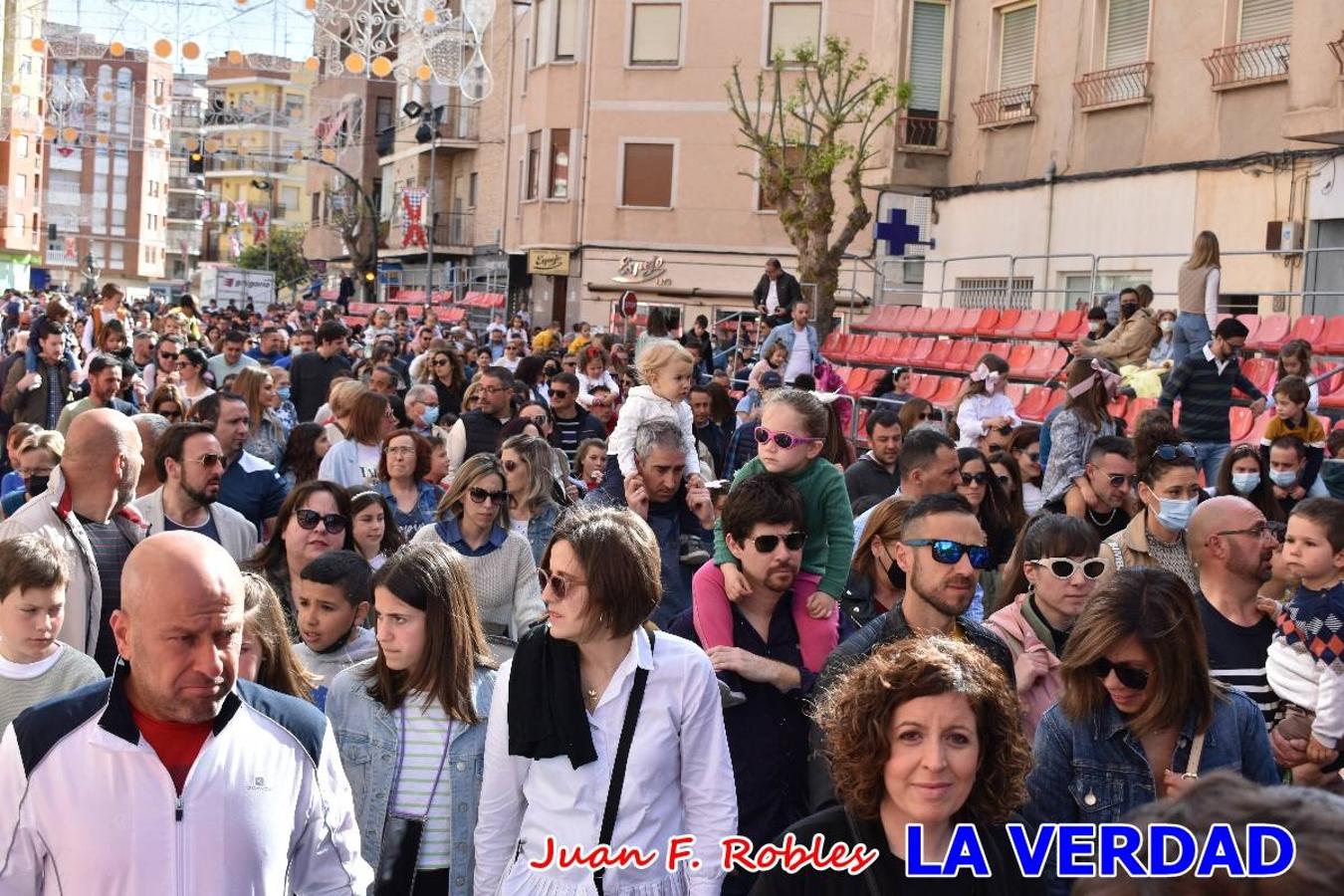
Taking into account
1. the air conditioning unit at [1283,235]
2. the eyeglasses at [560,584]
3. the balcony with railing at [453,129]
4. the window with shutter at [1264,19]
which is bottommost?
the eyeglasses at [560,584]

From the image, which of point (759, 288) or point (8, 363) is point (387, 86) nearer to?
point (759, 288)

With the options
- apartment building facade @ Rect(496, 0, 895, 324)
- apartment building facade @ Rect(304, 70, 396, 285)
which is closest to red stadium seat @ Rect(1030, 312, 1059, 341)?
apartment building facade @ Rect(496, 0, 895, 324)

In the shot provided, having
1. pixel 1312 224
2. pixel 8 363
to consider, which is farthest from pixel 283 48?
pixel 1312 224

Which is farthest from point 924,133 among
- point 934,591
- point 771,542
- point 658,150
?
point 934,591

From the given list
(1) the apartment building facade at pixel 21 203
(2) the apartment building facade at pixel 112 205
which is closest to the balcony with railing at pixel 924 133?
(1) the apartment building facade at pixel 21 203

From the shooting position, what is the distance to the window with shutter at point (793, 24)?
4516 centimetres

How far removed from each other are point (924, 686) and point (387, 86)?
244ft

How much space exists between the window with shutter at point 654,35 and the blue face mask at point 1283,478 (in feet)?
121

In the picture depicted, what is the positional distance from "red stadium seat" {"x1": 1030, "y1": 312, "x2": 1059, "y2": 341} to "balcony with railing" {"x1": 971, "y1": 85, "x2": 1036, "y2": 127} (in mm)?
4724

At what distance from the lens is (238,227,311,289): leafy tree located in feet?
329

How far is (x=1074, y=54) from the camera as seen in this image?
86.1 feet

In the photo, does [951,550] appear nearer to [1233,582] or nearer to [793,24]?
[1233,582]

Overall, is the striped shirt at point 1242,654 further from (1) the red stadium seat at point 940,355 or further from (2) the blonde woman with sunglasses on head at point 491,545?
(1) the red stadium seat at point 940,355

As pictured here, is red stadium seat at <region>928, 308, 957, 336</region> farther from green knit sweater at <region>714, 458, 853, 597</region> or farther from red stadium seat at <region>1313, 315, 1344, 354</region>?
green knit sweater at <region>714, 458, 853, 597</region>
